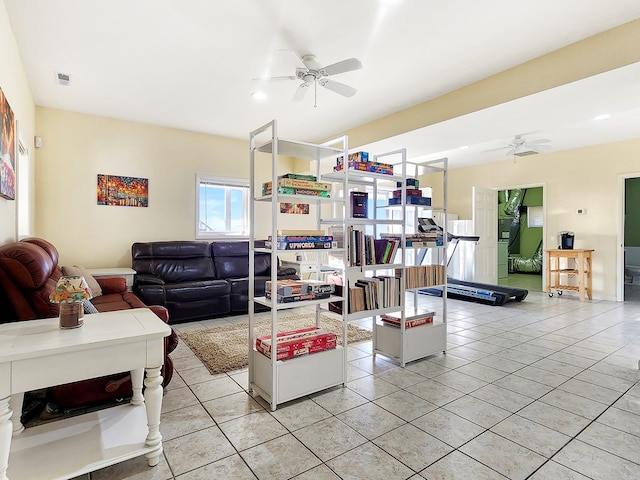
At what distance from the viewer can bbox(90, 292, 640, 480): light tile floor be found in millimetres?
1688

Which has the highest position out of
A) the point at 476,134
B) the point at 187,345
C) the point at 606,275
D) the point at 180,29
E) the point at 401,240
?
the point at 180,29

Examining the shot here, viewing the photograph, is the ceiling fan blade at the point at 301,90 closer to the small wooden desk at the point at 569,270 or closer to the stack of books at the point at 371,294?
the stack of books at the point at 371,294

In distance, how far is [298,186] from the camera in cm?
233

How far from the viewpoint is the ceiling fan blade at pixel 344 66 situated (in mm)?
2656

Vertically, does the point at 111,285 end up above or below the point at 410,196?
below

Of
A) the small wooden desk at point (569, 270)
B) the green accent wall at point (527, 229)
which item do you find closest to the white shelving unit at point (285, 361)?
the small wooden desk at point (569, 270)

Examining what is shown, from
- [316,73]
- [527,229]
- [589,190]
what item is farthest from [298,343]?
[527,229]

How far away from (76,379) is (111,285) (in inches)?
107

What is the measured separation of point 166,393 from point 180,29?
9.06 feet

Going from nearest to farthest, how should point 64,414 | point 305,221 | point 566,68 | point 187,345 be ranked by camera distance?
point 64,414
point 566,68
point 187,345
point 305,221

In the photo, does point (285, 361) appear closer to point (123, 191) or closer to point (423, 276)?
point (423, 276)

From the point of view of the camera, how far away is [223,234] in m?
5.79

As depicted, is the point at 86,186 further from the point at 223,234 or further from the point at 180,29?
the point at 180,29

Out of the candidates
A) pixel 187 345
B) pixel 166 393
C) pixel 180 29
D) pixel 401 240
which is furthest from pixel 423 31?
pixel 187 345
